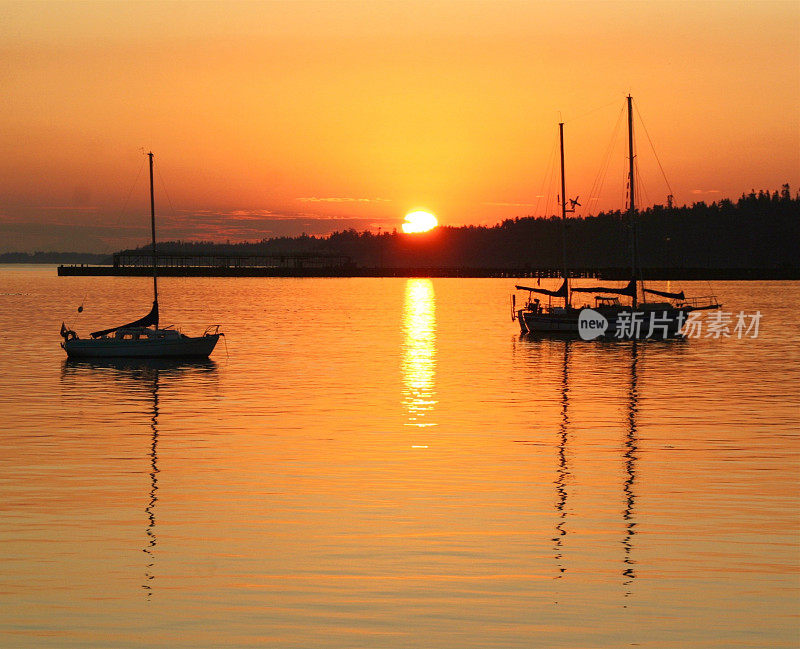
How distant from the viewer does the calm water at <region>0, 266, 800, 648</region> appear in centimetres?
1435

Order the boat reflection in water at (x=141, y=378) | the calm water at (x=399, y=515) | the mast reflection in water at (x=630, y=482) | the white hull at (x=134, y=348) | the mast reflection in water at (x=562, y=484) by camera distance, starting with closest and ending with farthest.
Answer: the calm water at (x=399, y=515)
the mast reflection in water at (x=630, y=482)
the mast reflection in water at (x=562, y=484)
the boat reflection in water at (x=141, y=378)
the white hull at (x=134, y=348)

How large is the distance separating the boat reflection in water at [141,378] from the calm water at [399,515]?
0.30m

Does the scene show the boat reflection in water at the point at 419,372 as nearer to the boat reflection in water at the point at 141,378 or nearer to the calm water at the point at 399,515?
the calm water at the point at 399,515

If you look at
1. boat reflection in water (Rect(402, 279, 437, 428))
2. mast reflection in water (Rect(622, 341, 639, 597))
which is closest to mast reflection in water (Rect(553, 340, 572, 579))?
mast reflection in water (Rect(622, 341, 639, 597))

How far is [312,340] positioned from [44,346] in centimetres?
2007

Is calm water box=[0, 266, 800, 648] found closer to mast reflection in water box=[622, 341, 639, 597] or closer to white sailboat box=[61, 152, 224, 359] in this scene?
mast reflection in water box=[622, 341, 639, 597]

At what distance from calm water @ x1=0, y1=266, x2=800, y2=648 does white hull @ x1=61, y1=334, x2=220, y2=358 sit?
14494mm

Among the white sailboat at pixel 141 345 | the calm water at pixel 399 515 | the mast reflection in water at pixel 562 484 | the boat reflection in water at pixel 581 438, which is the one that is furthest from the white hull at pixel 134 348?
the mast reflection in water at pixel 562 484

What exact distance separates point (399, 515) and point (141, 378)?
34703 mm

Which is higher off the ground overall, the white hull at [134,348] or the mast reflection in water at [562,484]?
the white hull at [134,348]

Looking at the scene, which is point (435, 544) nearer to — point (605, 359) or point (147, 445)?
point (147, 445)

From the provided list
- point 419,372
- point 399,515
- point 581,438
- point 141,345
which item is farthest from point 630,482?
point 141,345

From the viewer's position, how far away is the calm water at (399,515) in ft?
47.1

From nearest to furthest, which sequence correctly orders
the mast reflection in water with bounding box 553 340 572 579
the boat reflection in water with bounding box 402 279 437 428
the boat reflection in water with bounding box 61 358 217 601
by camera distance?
the mast reflection in water with bounding box 553 340 572 579
the boat reflection in water with bounding box 61 358 217 601
the boat reflection in water with bounding box 402 279 437 428
